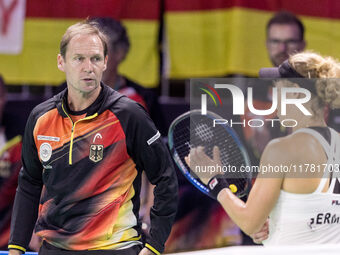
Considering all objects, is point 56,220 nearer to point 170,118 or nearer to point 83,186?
point 83,186

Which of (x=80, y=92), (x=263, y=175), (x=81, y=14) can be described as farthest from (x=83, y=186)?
(x=81, y=14)

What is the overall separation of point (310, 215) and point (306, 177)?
18 centimetres

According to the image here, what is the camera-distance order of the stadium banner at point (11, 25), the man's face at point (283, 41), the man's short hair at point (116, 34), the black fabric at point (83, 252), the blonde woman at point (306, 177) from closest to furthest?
the black fabric at point (83, 252) < the blonde woman at point (306, 177) < the man's face at point (283, 41) < the man's short hair at point (116, 34) < the stadium banner at point (11, 25)

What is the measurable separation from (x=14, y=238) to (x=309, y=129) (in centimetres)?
136

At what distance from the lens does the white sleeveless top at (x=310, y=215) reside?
295 centimetres

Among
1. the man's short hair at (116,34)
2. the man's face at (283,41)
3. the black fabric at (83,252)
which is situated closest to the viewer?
the black fabric at (83,252)

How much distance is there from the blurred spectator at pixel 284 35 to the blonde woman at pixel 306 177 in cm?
212

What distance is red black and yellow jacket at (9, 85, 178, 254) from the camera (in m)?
2.79

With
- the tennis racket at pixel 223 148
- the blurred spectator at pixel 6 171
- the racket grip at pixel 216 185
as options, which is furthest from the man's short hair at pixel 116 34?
the racket grip at pixel 216 185

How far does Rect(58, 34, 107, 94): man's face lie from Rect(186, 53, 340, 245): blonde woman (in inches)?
32.1

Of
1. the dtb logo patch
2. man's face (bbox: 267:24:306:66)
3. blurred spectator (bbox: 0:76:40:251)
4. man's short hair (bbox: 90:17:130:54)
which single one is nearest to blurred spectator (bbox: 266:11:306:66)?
man's face (bbox: 267:24:306:66)

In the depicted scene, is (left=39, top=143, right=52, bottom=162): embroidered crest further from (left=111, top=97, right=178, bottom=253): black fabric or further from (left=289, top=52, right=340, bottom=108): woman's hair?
(left=289, top=52, right=340, bottom=108): woman's hair

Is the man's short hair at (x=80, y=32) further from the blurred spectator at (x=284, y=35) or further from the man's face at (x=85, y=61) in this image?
the blurred spectator at (x=284, y=35)

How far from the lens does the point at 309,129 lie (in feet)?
9.63
